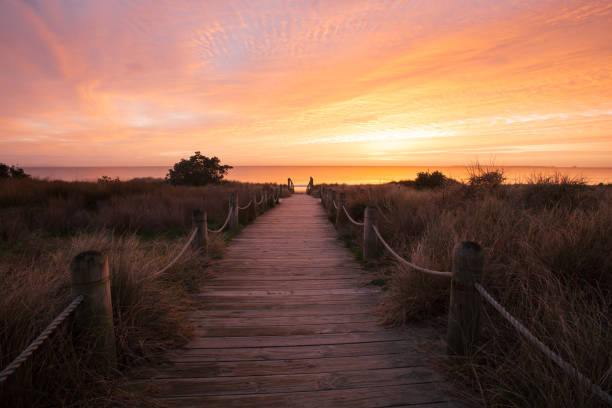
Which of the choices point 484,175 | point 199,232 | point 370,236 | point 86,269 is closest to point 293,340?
point 86,269

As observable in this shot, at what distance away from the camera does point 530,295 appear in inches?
98.3

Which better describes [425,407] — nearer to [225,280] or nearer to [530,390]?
[530,390]

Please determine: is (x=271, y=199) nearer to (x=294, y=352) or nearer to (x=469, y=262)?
(x=294, y=352)

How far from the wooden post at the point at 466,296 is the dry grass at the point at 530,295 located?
12 cm

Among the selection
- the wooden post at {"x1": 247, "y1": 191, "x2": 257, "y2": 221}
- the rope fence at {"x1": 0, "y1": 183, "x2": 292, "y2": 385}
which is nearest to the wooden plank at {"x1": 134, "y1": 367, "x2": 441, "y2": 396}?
the rope fence at {"x1": 0, "y1": 183, "x2": 292, "y2": 385}

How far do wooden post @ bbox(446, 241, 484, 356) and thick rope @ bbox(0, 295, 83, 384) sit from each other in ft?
8.85

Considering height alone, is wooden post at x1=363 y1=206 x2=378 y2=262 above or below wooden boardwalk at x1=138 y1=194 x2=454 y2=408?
above

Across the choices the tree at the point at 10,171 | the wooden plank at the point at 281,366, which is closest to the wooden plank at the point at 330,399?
the wooden plank at the point at 281,366

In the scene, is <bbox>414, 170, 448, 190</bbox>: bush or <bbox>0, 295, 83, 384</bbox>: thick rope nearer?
<bbox>0, 295, 83, 384</bbox>: thick rope

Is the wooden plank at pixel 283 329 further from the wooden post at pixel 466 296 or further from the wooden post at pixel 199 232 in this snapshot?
the wooden post at pixel 199 232

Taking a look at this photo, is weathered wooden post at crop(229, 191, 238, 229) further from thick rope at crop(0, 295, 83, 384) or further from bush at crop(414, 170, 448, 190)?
bush at crop(414, 170, 448, 190)

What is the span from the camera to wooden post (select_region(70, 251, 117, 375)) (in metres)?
2.05

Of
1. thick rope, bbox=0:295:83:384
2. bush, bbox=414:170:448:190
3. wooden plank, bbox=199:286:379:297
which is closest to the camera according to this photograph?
thick rope, bbox=0:295:83:384

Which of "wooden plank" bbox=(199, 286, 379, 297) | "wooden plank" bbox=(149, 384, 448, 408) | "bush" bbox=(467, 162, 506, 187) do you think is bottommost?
"wooden plank" bbox=(149, 384, 448, 408)
